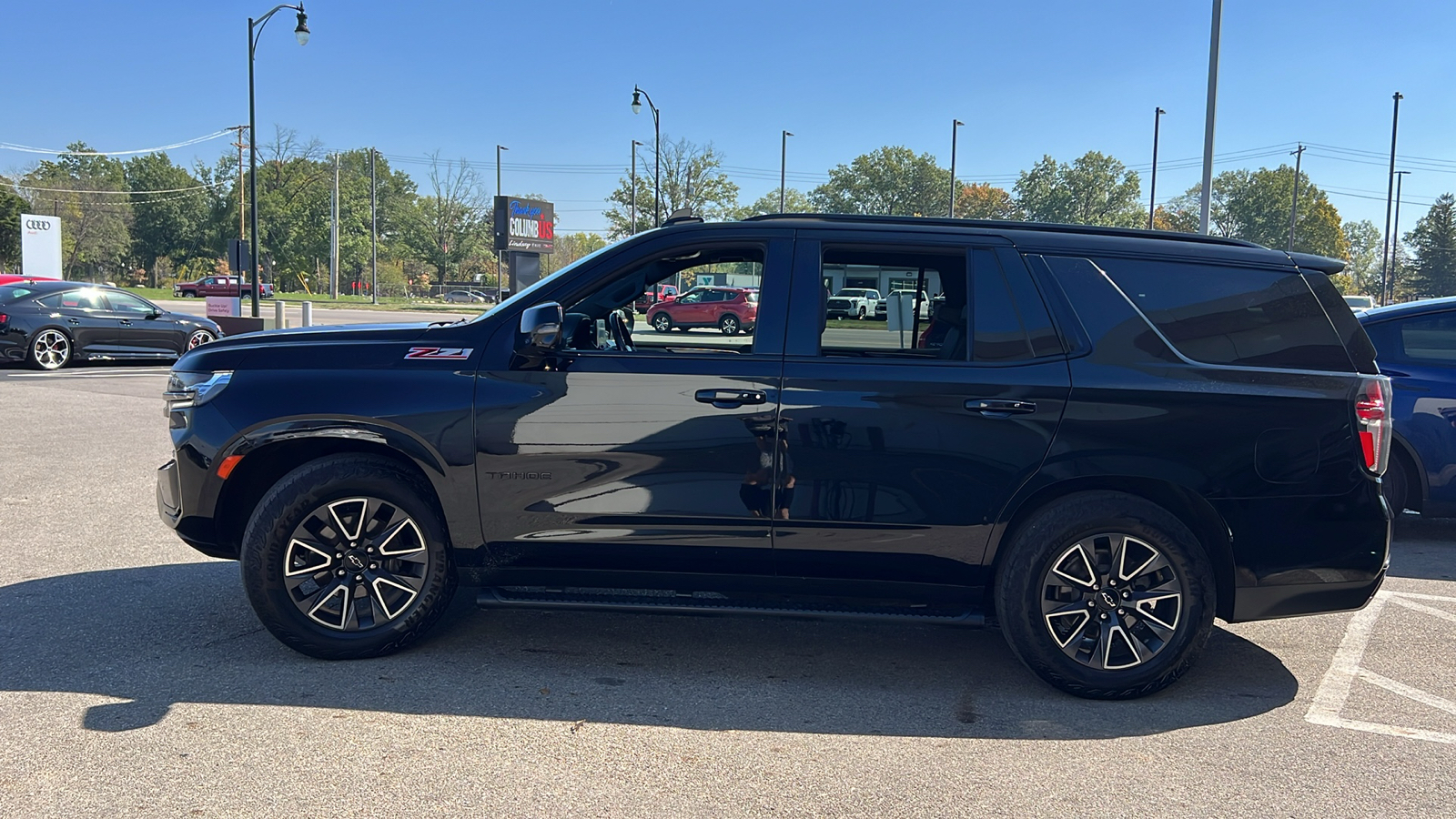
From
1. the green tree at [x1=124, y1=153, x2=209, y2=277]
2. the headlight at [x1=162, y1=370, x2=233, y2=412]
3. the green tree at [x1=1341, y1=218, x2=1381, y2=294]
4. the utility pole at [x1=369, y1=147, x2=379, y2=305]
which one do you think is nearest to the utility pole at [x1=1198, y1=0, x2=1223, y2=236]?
the headlight at [x1=162, y1=370, x2=233, y2=412]

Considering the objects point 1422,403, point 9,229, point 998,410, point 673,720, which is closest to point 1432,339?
point 1422,403

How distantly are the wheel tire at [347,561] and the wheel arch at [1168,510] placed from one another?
2.33 metres

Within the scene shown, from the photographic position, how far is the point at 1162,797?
3.18 meters

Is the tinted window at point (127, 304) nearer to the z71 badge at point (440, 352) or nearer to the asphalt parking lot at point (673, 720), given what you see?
the asphalt parking lot at point (673, 720)

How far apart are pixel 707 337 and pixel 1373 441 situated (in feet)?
8.95

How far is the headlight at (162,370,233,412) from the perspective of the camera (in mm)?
4219

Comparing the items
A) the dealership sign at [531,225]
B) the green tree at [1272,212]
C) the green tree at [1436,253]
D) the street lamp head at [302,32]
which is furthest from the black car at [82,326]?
the green tree at [1436,253]

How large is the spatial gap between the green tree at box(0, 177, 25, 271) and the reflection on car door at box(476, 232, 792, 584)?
71.5 meters

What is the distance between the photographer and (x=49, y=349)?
53.3ft

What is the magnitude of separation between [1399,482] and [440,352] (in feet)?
20.5

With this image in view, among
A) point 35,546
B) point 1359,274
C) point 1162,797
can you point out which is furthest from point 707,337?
point 1359,274

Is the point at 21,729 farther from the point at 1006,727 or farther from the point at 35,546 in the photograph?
the point at 1006,727

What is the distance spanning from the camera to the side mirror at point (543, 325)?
3.91 m

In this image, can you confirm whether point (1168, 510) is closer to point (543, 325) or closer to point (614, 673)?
point (614, 673)
